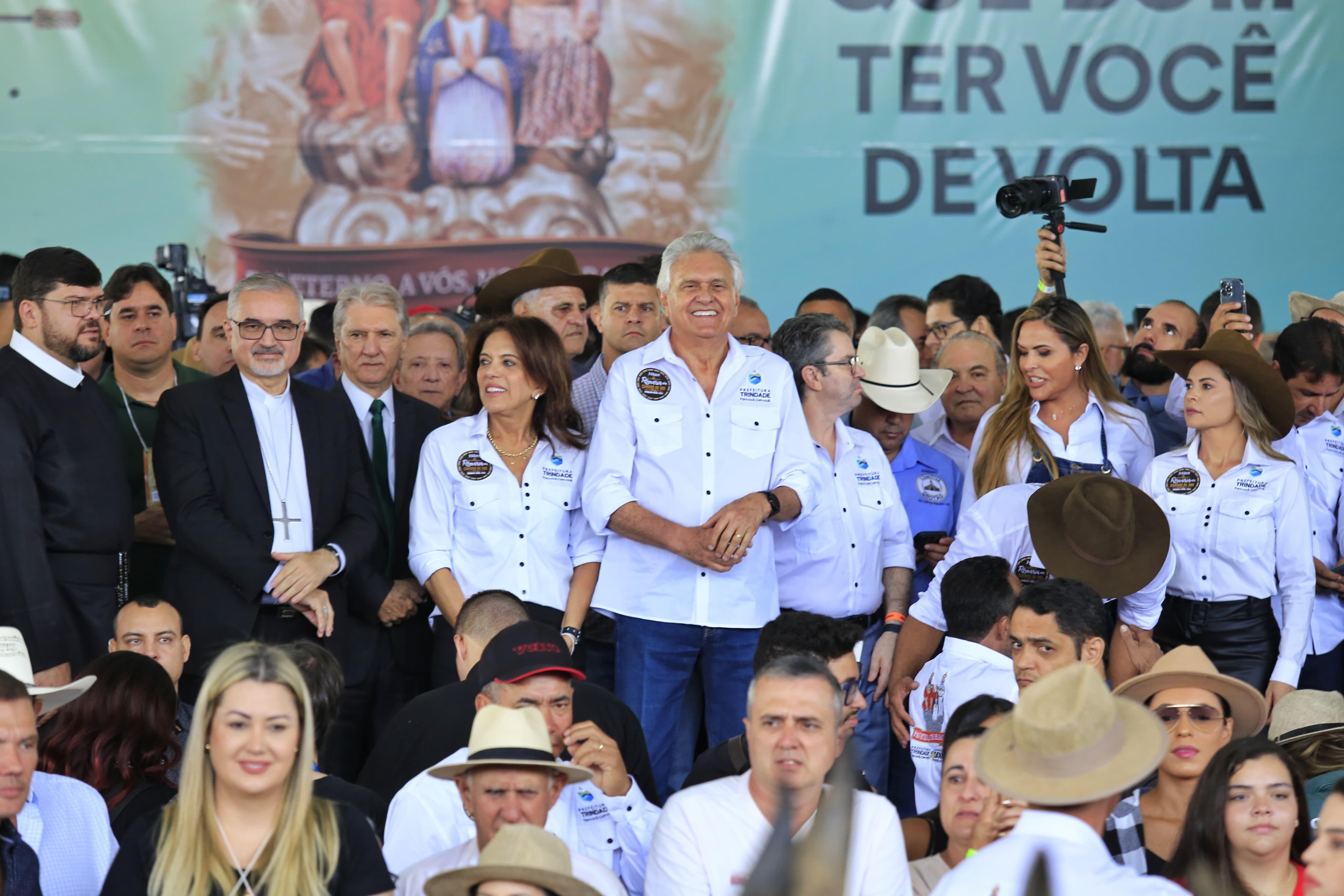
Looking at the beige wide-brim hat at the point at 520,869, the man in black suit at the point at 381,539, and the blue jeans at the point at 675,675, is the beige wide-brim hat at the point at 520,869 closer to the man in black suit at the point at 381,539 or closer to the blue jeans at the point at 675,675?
the blue jeans at the point at 675,675

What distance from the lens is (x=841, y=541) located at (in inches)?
175

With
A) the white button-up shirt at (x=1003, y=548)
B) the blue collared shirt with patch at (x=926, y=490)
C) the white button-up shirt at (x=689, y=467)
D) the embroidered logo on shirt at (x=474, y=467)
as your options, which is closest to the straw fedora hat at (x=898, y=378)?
the blue collared shirt with patch at (x=926, y=490)

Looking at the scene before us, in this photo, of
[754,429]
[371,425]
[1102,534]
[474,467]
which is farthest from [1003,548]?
[371,425]

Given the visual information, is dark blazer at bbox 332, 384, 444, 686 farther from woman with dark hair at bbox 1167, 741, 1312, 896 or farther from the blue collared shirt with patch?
woman with dark hair at bbox 1167, 741, 1312, 896

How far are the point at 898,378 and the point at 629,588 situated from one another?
1264mm

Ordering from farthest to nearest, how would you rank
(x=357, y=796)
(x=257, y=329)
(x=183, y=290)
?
(x=183, y=290) → (x=257, y=329) → (x=357, y=796)

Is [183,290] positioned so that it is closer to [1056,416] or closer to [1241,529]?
[1056,416]

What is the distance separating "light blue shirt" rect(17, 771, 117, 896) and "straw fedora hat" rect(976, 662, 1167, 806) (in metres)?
1.72

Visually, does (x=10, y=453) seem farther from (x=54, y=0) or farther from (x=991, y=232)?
(x=991, y=232)

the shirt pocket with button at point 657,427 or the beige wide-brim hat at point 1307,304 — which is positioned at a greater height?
the beige wide-brim hat at point 1307,304

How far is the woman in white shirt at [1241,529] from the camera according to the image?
171 inches

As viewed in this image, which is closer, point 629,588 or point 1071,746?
point 1071,746

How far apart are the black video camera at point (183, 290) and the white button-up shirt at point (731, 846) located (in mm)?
4382

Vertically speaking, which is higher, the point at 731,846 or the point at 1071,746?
the point at 1071,746
